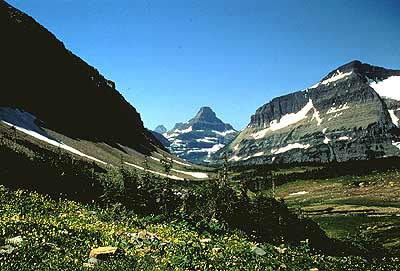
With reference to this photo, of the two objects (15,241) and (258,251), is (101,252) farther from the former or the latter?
(258,251)

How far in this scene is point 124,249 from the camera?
68.5 ft

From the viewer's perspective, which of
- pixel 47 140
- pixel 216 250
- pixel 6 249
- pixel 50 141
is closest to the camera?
pixel 6 249

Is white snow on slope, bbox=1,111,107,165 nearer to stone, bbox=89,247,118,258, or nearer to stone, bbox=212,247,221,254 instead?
stone, bbox=212,247,221,254

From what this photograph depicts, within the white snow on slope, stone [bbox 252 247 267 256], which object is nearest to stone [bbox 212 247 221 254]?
stone [bbox 252 247 267 256]

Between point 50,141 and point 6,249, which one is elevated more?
point 50,141

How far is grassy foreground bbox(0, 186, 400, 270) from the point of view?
1709 cm

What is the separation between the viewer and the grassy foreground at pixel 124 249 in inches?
673

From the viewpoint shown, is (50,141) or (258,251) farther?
(50,141)

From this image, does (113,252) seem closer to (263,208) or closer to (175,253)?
(175,253)

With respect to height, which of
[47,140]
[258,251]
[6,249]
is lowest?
[258,251]

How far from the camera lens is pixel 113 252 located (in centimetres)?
1902

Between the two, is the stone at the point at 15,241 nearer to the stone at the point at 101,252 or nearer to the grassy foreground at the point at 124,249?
the grassy foreground at the point at 124,249

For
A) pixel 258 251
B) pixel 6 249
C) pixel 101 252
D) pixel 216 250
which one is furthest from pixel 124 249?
pixel 258 251

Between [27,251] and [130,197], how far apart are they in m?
29.9
